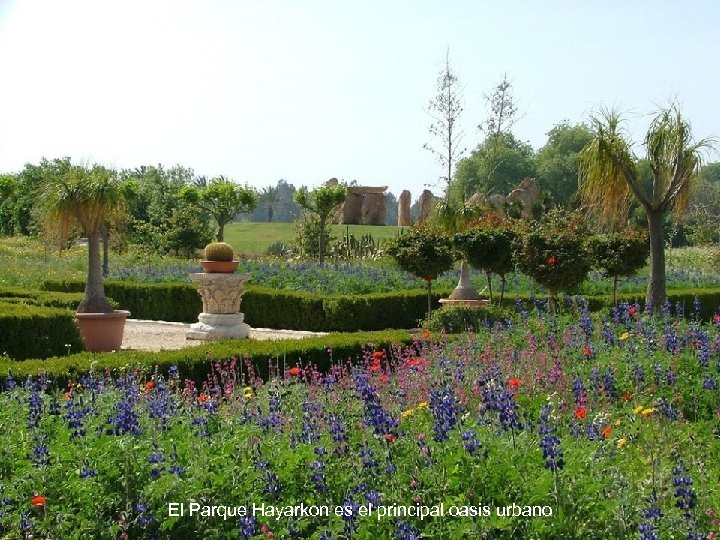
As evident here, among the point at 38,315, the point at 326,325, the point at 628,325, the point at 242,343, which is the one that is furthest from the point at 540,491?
the point at 326,325

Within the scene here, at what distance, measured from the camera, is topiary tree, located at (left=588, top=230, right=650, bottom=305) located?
45.7ft

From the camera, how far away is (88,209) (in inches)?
509

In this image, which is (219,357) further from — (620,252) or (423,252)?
(620,252)

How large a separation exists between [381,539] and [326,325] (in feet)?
38.5

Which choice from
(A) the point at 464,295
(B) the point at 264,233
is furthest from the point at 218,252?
(B) the point at 264,233

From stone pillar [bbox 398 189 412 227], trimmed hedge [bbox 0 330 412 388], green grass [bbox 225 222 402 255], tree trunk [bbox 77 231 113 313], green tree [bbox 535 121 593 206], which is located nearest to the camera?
trimmed hedge [bbox 0 330 412 388]

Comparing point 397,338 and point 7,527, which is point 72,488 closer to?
point 7,527

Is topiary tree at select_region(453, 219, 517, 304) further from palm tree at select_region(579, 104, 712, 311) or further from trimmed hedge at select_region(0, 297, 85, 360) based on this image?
trimmed hedge at select_region(0, 297, 85, 360)

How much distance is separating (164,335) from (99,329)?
Result: 2727 millimetres

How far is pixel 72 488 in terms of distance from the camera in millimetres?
4035

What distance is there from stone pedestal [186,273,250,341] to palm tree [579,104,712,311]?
5228mm

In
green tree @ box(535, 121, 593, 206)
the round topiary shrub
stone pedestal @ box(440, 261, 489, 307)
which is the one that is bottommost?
stone pedestal @ box(440, 261, 489, 307)

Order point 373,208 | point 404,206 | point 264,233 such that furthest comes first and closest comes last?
point 264,233 → point 404,206 → point 373,208

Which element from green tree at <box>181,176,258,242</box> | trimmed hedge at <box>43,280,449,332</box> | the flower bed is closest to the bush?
trimmed hedge at <box>43,280,449,332</box>
